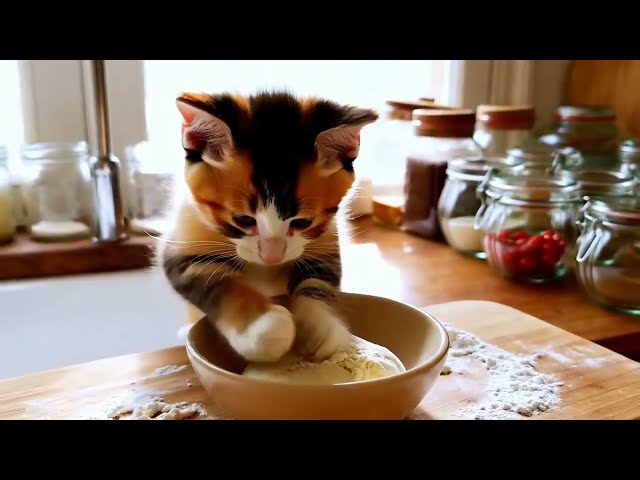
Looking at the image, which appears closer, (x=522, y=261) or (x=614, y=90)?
(x=522, y=261)

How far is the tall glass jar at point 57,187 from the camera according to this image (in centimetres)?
116

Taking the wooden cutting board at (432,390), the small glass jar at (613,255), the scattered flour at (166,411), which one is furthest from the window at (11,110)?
the small glass jar at (613,255)

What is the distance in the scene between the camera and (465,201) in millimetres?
1254

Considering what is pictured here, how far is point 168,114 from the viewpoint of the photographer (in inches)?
50.6

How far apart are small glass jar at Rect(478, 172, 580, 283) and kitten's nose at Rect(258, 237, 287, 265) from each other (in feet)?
1.95

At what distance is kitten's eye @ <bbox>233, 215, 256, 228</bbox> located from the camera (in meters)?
0.61

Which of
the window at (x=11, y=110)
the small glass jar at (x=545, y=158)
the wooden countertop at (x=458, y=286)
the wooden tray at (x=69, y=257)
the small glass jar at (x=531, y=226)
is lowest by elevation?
the wooden countertop at (x=458, y=286)

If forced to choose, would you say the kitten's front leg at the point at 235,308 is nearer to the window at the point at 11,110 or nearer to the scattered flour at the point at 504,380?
the scattered flour at the point at 504,380

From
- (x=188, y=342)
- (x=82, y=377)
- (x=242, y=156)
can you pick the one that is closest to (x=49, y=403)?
(x=82, y=377)

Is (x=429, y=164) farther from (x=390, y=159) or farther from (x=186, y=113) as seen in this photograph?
(x=186, y=113)

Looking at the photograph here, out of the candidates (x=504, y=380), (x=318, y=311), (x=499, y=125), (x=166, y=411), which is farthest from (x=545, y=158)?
(x=166, y=411)

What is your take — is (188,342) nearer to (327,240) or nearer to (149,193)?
(327,240)
